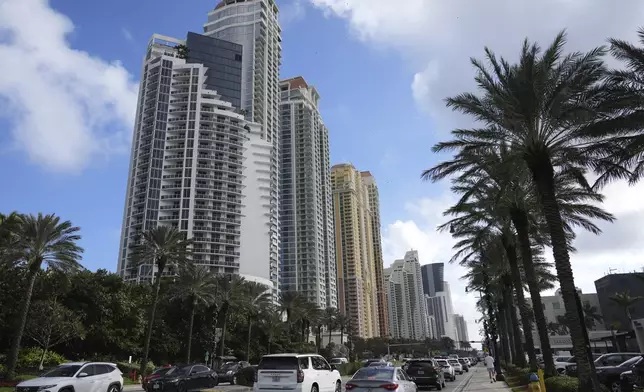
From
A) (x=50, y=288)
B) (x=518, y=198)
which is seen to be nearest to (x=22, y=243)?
(x=50, y=288)

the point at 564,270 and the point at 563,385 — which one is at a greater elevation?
the point at 564,270

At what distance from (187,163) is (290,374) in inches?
4342

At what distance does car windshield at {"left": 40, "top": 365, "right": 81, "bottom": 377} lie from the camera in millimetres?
16472

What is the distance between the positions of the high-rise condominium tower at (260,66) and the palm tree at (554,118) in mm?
113307

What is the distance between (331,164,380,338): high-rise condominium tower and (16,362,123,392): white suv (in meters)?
153

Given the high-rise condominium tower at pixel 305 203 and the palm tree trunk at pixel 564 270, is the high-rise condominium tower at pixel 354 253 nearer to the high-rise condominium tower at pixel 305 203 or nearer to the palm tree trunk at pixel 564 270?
the high-rise condominium tower at pixel 305 203

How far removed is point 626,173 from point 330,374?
14259 millimetres

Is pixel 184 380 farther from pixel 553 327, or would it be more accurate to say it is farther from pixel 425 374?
pixel 553 327

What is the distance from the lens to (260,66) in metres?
148

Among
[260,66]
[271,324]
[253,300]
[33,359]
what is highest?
[260,66]

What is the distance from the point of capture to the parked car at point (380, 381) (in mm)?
12812

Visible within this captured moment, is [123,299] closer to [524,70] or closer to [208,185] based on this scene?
[524,70]

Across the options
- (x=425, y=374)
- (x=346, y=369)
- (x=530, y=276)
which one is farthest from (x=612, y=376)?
(x=346, y=369)

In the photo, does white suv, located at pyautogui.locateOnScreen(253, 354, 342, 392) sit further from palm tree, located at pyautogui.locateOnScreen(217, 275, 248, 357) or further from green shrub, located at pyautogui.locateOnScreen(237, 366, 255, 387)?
palm tree, located at pyautogui.locateOnScreen(217, 275, 248, 357)
